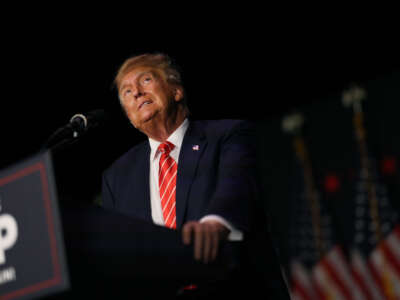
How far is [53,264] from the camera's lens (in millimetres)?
891

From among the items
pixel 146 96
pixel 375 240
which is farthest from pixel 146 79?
pixel 375 240

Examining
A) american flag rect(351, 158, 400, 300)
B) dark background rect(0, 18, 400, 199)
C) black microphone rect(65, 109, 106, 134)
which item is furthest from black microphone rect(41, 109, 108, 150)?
american flag rect(351, 158, 400, 300)

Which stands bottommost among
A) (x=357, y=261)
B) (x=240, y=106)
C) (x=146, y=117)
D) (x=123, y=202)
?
(x=357, y=261)

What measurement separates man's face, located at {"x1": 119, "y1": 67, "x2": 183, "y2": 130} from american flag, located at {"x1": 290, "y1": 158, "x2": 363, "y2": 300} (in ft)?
9.51

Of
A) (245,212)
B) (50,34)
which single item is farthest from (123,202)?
(50,34)

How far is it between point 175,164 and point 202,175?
10cm

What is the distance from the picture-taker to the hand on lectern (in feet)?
3.37

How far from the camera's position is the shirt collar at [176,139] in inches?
64.9

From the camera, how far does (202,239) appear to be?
1.04 metres

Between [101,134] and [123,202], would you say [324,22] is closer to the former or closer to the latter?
[101,134]

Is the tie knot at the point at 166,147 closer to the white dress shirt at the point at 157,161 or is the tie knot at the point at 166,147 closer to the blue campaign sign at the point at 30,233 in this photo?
the white dress shirt at the point at 157,161

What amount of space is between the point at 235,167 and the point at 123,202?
1.13ft

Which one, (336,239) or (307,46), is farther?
(336,239)

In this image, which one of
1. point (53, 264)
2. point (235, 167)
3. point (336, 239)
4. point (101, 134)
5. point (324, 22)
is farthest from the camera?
point (336, 239)
